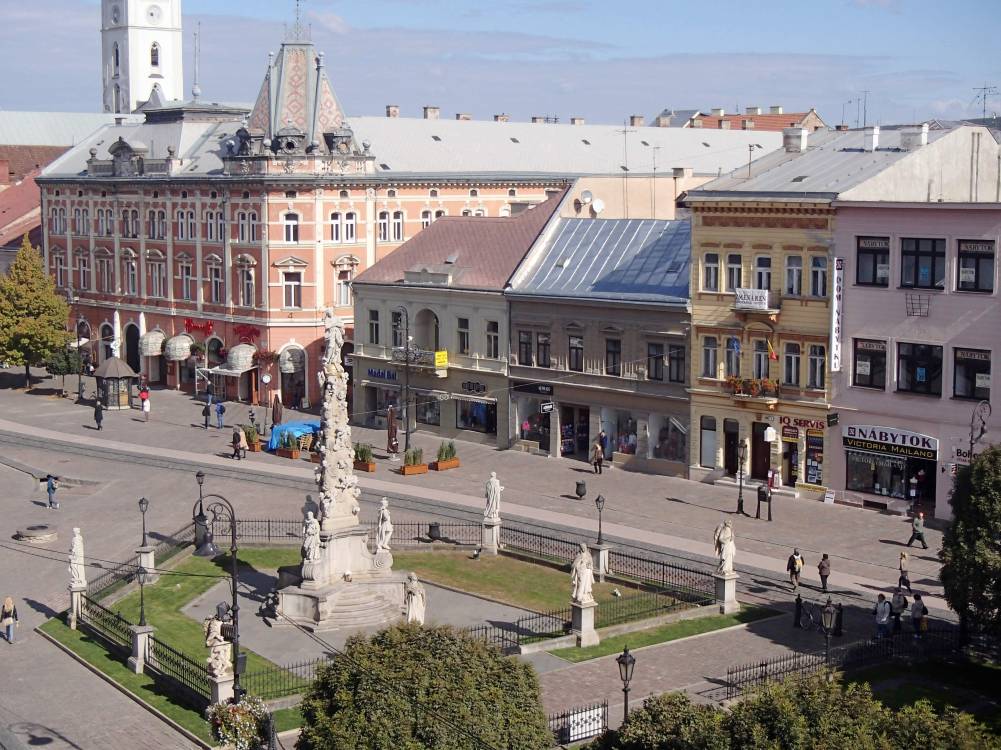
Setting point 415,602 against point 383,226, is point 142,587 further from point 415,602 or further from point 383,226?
point 383,226

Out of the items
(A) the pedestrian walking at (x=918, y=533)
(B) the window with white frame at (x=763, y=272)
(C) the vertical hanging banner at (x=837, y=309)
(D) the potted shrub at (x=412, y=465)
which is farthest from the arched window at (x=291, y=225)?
(A) the pedestrian walking at (x=918, y=533)

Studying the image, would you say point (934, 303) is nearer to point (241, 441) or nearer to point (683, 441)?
point (683, 441)

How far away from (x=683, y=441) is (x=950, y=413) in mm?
11383

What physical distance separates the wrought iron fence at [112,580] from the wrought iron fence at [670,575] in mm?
14141

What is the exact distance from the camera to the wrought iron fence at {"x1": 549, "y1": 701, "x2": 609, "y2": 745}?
31328mm

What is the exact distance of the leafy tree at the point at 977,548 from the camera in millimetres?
34500

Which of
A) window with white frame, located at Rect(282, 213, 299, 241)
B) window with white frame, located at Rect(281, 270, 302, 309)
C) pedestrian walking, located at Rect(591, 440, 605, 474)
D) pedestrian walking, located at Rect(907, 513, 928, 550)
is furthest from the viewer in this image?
window with white frame, located at Rect(281, 270, 302, 309)

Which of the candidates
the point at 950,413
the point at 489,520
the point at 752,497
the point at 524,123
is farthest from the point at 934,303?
the point at 524,123

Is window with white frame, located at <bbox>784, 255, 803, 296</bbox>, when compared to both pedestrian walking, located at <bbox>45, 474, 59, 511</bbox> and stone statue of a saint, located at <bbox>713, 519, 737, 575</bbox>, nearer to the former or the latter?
stone statue of a saint, located at <bbox>713, 519, 737, 575</bbox>

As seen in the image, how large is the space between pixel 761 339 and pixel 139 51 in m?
105

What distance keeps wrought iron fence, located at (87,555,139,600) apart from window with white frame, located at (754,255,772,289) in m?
23.7

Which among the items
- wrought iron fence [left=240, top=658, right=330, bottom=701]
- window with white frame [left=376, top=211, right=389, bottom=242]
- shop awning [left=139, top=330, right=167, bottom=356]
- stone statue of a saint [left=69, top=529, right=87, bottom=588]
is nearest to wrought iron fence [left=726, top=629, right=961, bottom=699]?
wrought iron fence [left=240, top=658, right=330, bottom=701]

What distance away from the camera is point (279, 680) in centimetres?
3541

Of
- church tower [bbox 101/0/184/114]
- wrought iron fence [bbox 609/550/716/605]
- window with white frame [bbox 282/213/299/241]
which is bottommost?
wrought iron fence [bbox 609/550/716/605]
